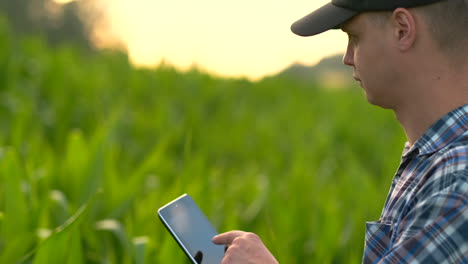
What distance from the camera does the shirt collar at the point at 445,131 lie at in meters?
1.05

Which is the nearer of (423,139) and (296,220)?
(423,139)

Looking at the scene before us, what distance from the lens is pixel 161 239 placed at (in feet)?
7.32

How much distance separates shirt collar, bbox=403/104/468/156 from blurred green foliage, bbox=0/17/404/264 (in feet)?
1.88

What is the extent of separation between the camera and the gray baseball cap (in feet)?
3.58

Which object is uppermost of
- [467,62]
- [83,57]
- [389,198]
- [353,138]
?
[83,57]

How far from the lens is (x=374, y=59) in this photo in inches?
43.6

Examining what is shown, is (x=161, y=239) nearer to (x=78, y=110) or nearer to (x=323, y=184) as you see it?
(x=323, y=184)

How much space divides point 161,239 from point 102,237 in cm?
21

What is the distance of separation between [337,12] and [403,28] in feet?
0.43

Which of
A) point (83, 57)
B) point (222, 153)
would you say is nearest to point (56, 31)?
point (83, 57)

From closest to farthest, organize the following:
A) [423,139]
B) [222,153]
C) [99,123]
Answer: [423,139]
[99,123]
[222,153]

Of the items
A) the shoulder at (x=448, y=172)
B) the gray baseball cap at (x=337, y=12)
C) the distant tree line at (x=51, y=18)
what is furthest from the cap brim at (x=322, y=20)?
the distant tree line at (x=51, y=18)

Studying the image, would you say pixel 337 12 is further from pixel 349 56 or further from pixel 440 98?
pixel 440 98

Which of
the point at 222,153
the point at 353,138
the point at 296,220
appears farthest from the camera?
the point at 353,138
